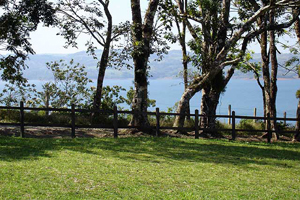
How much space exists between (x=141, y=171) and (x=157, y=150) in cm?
403

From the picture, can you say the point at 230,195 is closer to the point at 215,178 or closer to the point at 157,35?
the point at 215,178

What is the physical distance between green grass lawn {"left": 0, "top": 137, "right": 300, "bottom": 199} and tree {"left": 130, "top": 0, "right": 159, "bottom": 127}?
15.3ft

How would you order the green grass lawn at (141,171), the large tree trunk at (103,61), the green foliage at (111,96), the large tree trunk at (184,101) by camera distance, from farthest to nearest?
the green foliage at (111,96) < the large tree trunk at (103,61) < the large tree trunk at (184,101) < the green grass lawn at (141,171)

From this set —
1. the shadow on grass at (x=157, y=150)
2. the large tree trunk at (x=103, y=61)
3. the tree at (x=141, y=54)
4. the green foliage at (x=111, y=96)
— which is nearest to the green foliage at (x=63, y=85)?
the green foliage at (x=111, y=96)

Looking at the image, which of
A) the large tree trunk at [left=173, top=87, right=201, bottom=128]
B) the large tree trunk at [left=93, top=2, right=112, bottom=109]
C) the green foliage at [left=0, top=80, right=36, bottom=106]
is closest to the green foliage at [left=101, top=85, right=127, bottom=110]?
the large tree trunk at [left=93, top=2, right=112, bottom=109]

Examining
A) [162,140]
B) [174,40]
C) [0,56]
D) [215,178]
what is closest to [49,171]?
[215,178]

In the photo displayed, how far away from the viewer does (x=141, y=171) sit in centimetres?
1103

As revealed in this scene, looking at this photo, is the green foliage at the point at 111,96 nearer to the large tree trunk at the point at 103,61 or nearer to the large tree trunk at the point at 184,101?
the large tree trunk at the point at 103,61

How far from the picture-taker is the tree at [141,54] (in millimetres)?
20891

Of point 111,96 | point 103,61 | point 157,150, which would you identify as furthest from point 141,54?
point 111,96

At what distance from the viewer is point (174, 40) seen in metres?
25.2

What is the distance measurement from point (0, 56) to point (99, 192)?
52.6 ft

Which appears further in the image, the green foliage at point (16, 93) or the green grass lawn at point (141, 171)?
the green foliage at point (16, 93)

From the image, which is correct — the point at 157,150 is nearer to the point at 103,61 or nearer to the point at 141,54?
the point at 141,54
